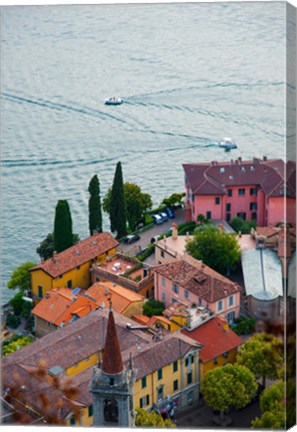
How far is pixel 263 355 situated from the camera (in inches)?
443

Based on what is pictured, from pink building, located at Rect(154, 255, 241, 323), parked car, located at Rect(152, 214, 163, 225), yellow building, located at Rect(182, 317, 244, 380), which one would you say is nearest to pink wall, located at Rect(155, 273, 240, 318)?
pink building, located at Rect(154, 255, 241, 323)

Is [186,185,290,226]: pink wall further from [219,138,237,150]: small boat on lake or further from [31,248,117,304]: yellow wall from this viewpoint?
[31,248,117,304]: yellow wall

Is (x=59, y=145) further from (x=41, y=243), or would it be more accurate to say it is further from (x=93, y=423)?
(x=93, y=423)

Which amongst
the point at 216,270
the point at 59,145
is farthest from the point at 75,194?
the point at 216,270

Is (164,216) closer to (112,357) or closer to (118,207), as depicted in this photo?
(118,207)

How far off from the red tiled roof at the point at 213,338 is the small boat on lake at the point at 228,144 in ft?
7.46

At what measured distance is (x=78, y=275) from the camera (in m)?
13.0

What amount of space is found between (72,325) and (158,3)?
2.71m

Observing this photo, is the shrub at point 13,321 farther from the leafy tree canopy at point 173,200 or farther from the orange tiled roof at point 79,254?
the leafy tree canopy at point 173,200

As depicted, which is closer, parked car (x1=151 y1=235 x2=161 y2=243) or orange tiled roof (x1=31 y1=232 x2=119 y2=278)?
orange tiled roof (x1=31 y1=232 x2=119 y2=278)

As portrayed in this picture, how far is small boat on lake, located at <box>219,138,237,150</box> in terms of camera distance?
1375 cm

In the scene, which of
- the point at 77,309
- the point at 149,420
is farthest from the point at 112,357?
the point at 77,309

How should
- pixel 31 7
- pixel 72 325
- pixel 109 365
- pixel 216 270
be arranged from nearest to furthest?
pixel 109 365, pixel 31 7, pixel 72 325, pixel 216 270

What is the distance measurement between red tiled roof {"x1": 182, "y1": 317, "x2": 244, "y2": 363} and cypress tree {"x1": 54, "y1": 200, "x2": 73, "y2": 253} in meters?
1.90
